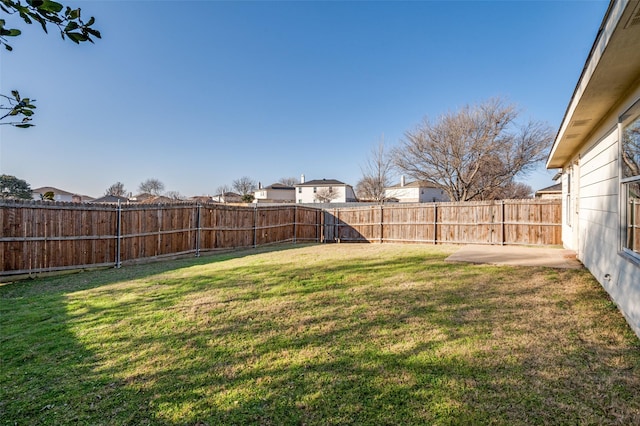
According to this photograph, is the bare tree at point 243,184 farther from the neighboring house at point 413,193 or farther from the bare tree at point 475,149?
the bare tree at point 475,149

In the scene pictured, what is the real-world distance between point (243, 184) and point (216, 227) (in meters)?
50.7

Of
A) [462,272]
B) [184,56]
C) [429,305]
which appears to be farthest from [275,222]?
[429,305]

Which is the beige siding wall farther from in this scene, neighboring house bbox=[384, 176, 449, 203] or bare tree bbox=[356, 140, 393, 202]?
neighboring house bbox=[384, 176, 449, 203]

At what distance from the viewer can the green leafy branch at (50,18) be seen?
102 cm

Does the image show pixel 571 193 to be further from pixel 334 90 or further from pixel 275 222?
pixel 334 90

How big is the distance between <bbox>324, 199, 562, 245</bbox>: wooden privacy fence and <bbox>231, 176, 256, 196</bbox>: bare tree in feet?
153

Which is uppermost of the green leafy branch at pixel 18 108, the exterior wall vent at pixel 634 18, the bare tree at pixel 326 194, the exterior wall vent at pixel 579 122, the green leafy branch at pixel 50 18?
the bare tree at pixel 326 194

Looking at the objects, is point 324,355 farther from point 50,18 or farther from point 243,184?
point 243,184

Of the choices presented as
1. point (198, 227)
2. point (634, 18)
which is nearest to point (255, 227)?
point (198, 227)

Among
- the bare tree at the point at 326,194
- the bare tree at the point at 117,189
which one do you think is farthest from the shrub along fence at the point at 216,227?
the bare tree at the point at 117,189

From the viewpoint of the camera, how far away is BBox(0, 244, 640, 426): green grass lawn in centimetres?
210

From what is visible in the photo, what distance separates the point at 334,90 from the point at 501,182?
568 inches

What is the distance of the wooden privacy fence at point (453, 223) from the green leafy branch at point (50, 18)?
13018 mm

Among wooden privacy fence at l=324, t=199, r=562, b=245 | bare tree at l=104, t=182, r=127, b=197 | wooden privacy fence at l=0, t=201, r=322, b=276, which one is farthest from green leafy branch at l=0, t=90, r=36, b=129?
bare tree at l=104, t=182, r=127, b=197
